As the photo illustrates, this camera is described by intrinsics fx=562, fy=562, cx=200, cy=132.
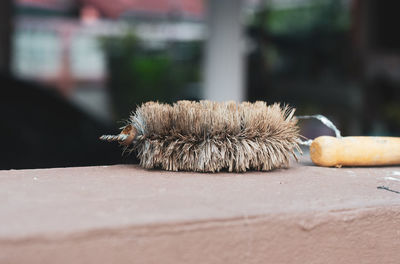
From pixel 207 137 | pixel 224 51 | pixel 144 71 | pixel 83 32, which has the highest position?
pixel 83 32

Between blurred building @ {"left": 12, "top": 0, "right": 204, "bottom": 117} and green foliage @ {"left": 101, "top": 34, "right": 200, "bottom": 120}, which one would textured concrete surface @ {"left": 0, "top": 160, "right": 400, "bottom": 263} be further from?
blurred building @ {"left": 12, "top": 0, "right": 204, "bottom": 117}

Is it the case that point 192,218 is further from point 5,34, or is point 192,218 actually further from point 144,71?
point 144,71

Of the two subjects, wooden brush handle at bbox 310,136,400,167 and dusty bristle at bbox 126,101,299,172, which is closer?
dusty bristle at bbox 126,101,299,172

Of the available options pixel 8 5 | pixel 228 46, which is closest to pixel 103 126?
pixel 228 46

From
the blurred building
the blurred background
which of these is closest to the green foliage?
the blurred background

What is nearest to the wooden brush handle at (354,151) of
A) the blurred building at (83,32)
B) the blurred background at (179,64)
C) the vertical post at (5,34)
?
the blurred background at (179,64)

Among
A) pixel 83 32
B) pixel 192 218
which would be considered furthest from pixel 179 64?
pixel 192 218
